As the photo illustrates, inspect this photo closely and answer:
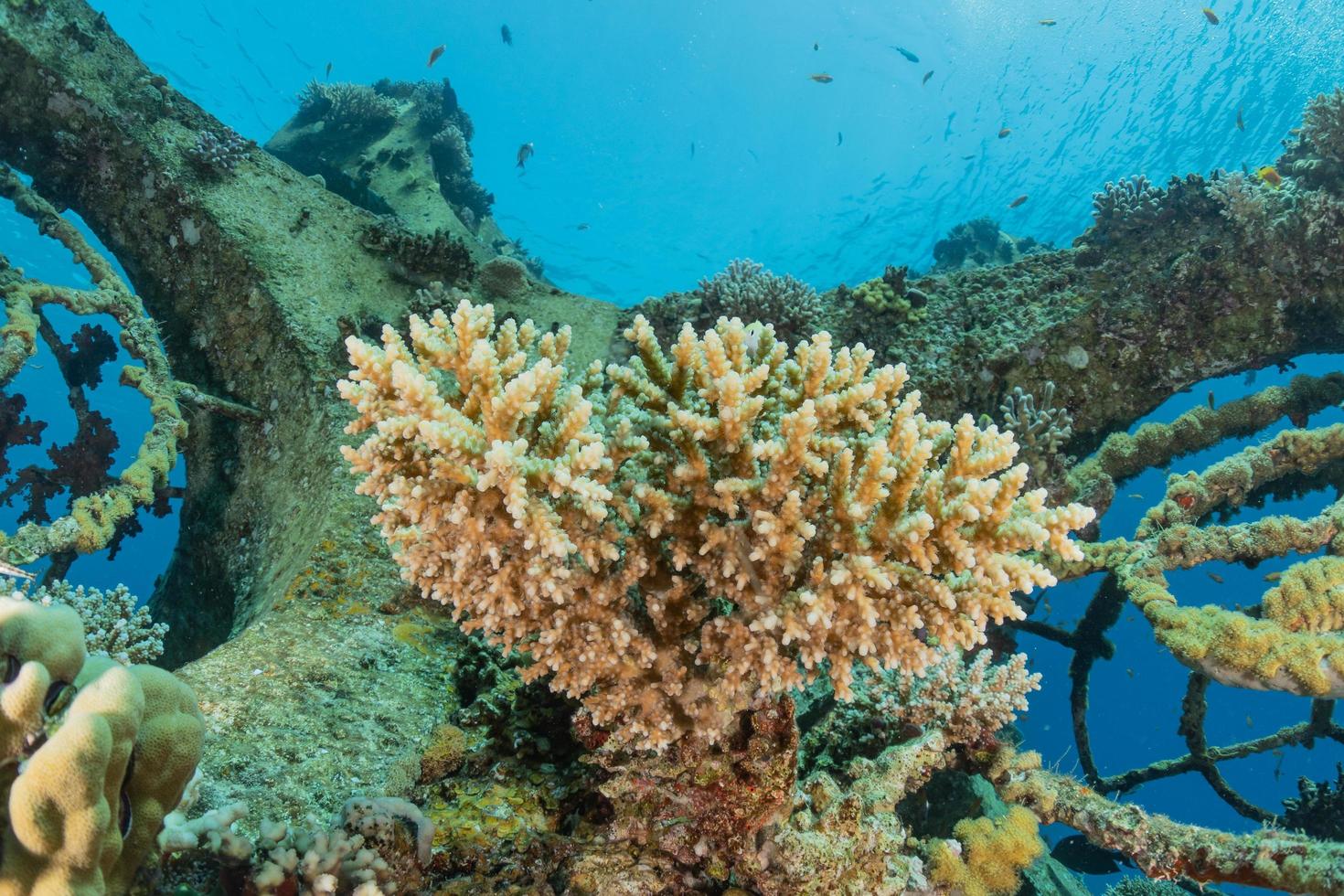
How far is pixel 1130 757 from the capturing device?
65250mm

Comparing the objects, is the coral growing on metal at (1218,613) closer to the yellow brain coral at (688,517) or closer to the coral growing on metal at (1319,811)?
the coral growing on metal at (1319,811)

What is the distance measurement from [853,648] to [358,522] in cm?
382

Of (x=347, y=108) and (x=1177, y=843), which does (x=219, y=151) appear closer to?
(x=347, y=108)

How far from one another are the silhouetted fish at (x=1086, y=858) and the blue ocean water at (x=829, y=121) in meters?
33.3

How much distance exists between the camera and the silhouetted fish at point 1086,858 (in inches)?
297

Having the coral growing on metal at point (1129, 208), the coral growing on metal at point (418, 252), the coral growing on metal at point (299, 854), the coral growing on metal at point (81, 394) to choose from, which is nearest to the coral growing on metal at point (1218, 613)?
the coral growing on metal at point (1129, 208)

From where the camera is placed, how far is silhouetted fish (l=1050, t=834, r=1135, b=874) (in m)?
7.54

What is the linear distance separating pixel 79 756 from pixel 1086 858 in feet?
32.7

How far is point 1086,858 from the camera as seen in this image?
7637 mm

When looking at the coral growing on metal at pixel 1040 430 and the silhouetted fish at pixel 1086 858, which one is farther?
the silhouetted fish at pixel 1086 858

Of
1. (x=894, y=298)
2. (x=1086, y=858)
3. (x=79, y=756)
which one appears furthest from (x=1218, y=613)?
(x=1086, y=858)

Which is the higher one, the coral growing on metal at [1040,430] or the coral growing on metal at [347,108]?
the coral growing on metal at [347,108]

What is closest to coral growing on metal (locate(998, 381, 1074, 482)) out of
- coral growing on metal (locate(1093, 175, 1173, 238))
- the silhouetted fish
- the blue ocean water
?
coral growing on metal (locate(1093, 175, 1173, 238))

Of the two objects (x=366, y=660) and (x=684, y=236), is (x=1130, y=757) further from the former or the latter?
(x=366, y=660)
